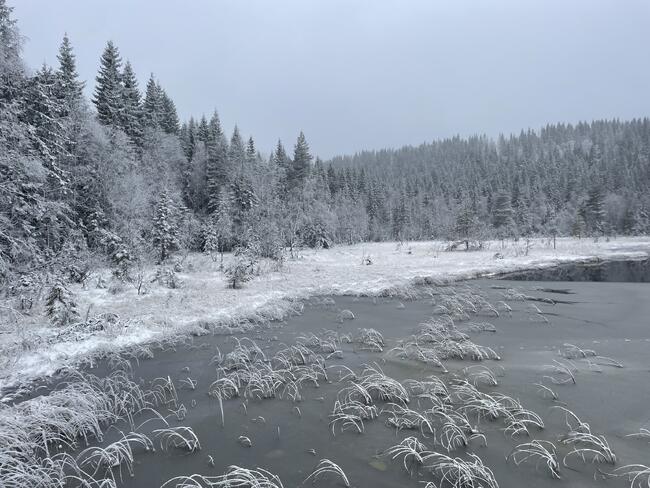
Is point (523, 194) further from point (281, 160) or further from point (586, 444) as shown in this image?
point (586, 444)

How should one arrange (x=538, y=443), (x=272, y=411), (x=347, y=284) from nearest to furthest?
(x=538, y=443) < (x=272, y=411) < (x=347, y=284)

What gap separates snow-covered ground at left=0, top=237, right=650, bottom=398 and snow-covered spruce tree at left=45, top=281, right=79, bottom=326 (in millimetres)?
483

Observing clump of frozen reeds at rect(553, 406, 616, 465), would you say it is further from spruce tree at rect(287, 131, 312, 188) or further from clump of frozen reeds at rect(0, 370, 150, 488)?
spruce tree at rect(287, 131, 312, 188)

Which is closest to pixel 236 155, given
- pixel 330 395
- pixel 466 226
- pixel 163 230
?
pixel 163 230

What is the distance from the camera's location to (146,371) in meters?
11.8

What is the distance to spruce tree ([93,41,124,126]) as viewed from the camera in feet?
130

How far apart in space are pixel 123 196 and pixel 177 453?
98.7ft

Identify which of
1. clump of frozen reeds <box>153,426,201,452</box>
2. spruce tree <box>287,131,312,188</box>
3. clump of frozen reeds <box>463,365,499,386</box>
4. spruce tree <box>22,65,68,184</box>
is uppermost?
spruce tree <box>287,131,312,188</box>

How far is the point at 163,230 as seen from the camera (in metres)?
31.3

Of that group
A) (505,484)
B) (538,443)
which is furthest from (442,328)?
(505,484)

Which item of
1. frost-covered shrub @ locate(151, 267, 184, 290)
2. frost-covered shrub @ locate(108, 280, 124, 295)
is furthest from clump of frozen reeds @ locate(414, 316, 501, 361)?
frost-covered shrub @ locate(108, 280, 124, 295)

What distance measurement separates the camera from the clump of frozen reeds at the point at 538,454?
611cm

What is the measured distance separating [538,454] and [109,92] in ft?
159

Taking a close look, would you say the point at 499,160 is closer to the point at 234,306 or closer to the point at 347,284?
the point at 347,284
